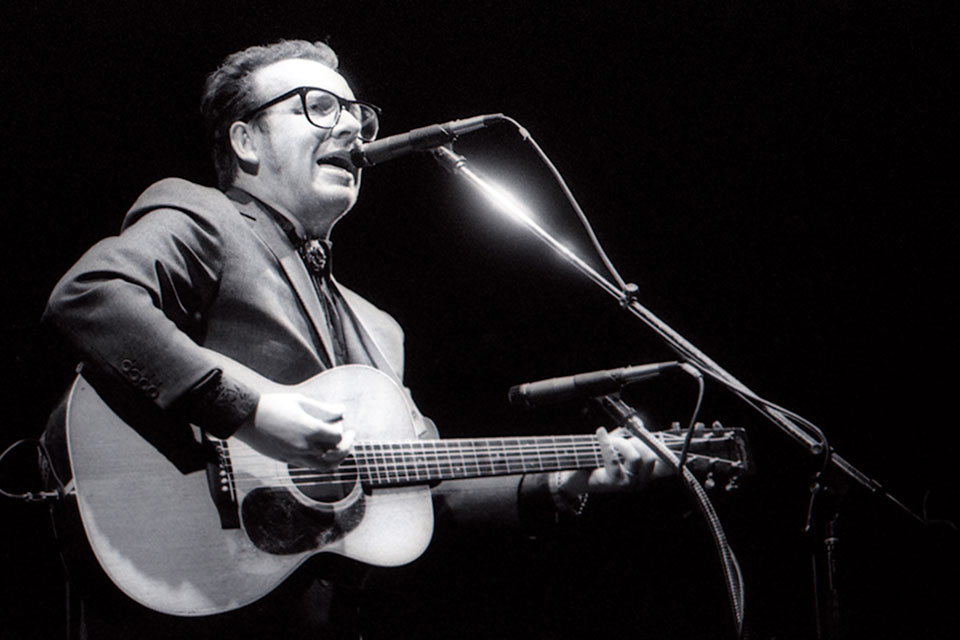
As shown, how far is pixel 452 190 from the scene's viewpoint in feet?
9.92

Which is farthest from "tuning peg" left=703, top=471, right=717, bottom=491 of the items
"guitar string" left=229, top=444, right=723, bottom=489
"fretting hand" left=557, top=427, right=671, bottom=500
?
"guitar string" left=229, top=444, right=723, bottom=489

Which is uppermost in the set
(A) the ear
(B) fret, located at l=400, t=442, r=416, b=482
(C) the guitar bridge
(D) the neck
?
(A) the ear

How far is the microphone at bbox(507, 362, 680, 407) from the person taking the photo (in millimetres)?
1891

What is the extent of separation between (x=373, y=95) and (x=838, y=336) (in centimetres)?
201

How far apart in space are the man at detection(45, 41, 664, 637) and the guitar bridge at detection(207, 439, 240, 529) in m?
0.03

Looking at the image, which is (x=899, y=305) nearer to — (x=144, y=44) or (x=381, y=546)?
(x=381, y=546)

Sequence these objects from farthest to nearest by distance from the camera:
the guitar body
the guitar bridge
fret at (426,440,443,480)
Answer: fret at (426,440,443,480) → the guitar bridge → the guitar body

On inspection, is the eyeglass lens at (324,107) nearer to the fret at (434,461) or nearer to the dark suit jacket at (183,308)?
the dark suit jacket at (183,308)

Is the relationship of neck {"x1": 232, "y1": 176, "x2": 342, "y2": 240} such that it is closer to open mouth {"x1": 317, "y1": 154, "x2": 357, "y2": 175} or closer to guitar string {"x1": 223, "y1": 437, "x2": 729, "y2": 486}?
open mouth {"x1": 317, "y1": 154, "x2": 357, "y2": 175}

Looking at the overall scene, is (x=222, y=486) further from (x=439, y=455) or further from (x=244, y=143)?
(x=244, y=143)

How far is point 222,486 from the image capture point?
161 centimetres

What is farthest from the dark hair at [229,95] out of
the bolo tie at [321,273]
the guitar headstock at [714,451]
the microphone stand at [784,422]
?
the guitar headstock at [714,451]

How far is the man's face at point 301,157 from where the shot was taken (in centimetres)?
223

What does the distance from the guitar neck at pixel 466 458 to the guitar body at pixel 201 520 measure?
74 mm
